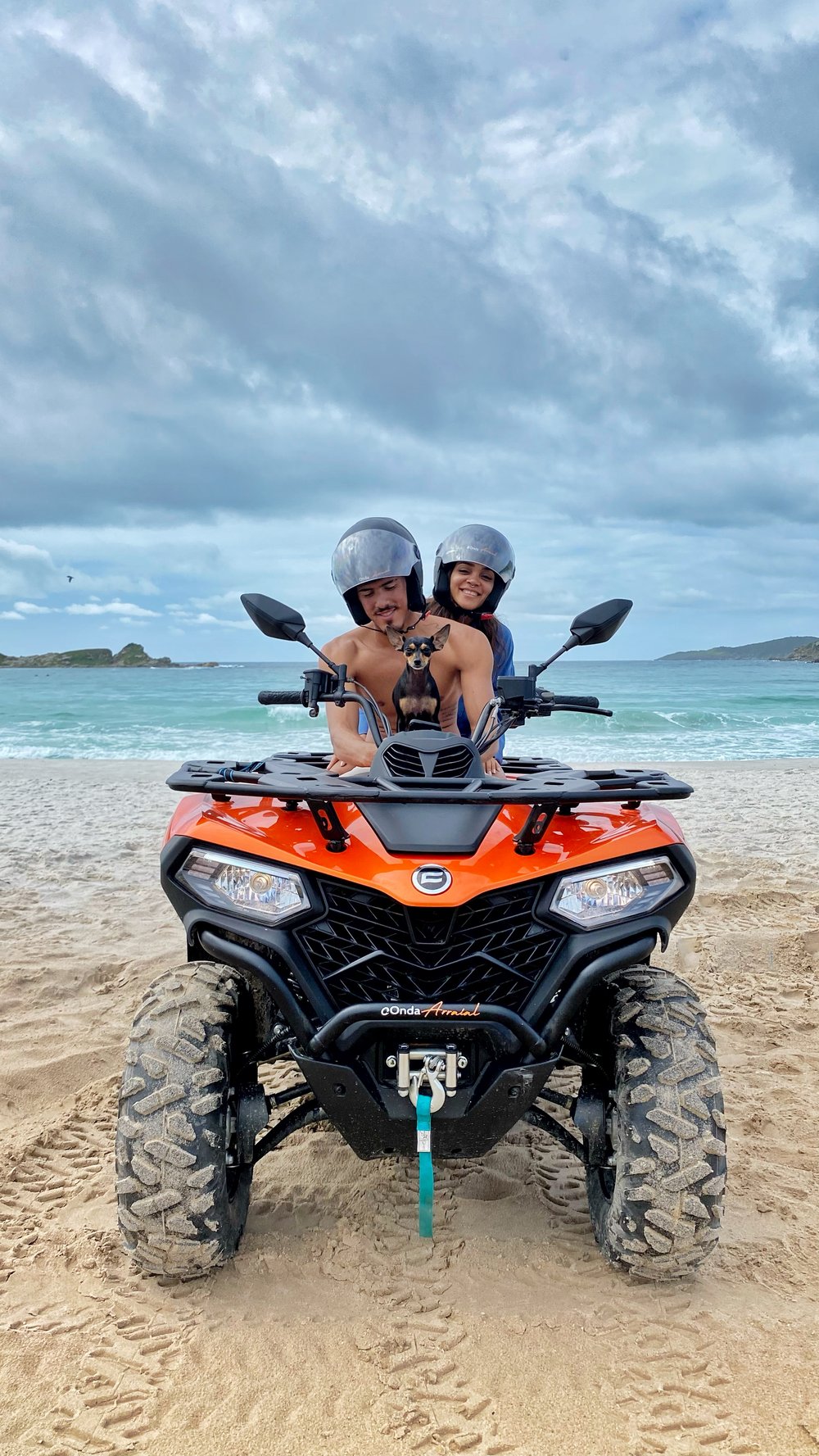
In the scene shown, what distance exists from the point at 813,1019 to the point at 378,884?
9.53 feet

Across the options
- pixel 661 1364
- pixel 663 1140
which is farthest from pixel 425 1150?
pixel 661 1364

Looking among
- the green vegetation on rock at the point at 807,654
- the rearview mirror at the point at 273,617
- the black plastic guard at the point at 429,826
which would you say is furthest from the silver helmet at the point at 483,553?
the green vegetation on rock at the point at 807,654

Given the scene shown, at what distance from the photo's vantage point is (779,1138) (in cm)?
304

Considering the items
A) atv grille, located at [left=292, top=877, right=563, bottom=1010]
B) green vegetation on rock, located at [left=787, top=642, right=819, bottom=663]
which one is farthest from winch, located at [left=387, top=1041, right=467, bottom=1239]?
green vegetation on rock, located at [left=787, top=642, right=819, bottom=663]

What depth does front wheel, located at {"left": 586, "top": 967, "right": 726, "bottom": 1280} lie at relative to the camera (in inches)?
82.2

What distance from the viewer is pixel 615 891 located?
216cm

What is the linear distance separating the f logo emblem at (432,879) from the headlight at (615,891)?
0.84 ft

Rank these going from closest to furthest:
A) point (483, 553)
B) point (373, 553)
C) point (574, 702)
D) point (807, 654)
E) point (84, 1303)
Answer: point (84, 1303), point (574, 702), point (373, 553), point (483, 553), point (807, 654)

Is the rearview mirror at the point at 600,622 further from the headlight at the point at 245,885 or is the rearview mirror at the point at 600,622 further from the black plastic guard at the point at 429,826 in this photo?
the headlight at the point at 245,885

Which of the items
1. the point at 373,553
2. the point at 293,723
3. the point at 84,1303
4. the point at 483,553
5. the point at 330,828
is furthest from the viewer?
the point at 293,723

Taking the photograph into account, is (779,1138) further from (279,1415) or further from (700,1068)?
(279,1415)

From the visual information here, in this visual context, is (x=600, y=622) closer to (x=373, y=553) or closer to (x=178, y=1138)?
(x=373, y=553)

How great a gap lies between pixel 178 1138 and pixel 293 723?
22.4m

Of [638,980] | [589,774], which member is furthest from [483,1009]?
[589,774]
